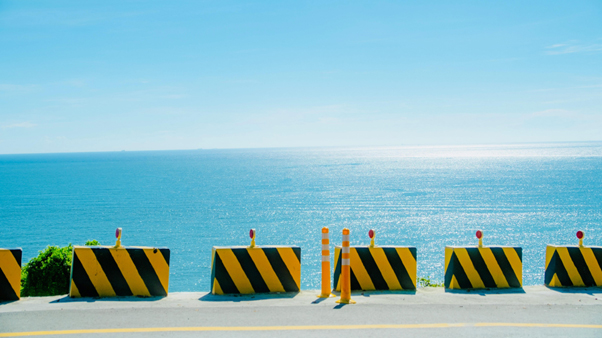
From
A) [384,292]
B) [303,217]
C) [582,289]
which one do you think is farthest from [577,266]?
[303,217]

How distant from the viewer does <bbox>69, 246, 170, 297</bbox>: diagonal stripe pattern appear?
6773mm

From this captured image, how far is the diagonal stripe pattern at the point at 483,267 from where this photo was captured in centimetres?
748

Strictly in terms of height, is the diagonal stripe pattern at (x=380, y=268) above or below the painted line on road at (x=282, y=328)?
above

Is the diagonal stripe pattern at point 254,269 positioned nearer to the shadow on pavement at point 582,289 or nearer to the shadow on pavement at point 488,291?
the shadow on pavement at point 488,291

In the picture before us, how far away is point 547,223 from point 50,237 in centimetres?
6084

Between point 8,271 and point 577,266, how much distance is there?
9.02 m

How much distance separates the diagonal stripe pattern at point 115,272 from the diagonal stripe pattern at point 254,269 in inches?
33.0

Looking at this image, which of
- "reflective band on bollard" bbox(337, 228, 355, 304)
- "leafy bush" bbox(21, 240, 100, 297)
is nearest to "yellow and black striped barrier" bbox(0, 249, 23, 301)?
A: "reflective band on bollard" bbox(337, 228, 355, 304)

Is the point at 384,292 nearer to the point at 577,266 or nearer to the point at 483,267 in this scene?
the point at 483,267

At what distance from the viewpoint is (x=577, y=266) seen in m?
7.70

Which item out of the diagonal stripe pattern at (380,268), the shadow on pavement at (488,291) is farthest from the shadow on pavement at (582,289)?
the diagonal stripe pattern at (380,268)

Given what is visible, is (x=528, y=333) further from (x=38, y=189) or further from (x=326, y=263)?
(x=38, y=189)

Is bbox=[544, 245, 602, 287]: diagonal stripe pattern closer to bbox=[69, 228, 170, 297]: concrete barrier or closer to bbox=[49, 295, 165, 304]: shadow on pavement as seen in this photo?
bbox=[69, 228, 170, 297]: concrete barrier

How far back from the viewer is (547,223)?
58500 millimetres
